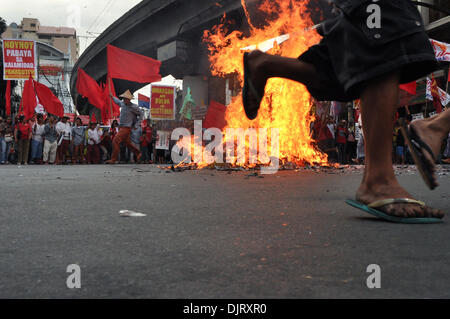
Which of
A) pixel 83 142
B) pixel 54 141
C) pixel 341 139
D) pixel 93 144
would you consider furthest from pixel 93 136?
pixel 341 139

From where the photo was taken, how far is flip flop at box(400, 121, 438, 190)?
2.39 m

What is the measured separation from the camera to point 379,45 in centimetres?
241

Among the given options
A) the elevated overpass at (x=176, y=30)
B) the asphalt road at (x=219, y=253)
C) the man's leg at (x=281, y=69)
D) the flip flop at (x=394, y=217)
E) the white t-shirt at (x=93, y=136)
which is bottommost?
the asphalt road at (x=219, y=253)

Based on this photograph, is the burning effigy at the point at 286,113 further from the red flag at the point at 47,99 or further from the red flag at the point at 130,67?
the red flag at the point at 47,99

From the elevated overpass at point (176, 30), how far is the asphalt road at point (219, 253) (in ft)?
59.3

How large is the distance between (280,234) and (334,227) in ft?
1.05

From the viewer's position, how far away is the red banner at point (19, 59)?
731 inches

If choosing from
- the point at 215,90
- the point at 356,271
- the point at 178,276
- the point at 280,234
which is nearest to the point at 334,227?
the point at 280,234

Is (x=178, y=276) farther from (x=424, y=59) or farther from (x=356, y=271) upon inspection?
(x=424, y=59)

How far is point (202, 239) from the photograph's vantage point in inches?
76.1

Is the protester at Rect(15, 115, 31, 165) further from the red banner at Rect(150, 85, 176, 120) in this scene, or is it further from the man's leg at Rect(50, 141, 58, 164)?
the red banner at Rect(150, 85, 176, 120)

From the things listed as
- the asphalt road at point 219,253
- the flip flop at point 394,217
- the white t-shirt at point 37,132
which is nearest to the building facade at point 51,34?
the white t-shirt at point 37,132

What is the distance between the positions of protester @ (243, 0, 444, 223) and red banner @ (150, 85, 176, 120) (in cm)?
2264

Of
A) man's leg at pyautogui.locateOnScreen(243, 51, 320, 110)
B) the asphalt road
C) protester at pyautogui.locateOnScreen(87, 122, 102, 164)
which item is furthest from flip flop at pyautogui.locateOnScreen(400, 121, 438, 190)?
protester at pyautogui.locateOnScreen(87, 122, 102, 164)
